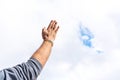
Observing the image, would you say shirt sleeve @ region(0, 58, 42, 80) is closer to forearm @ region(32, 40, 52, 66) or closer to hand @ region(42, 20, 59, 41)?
forearm @ region(32, 40, 52, 66)

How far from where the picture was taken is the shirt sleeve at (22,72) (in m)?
3.95

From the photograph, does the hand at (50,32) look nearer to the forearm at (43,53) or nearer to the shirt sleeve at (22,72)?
the forearm at (43,53)

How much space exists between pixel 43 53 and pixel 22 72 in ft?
1.63

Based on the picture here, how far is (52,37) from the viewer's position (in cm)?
486

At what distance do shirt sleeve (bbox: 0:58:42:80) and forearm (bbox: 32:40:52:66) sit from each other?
0.22m

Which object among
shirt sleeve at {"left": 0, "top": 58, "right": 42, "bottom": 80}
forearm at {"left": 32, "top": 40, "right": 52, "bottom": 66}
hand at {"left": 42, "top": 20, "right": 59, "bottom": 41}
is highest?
hand at {"left": 42, "top": 20, "right": 59, "bottom": 41}

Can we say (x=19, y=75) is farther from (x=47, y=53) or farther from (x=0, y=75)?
(x=47, y=53)

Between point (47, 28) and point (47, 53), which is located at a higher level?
point (47, 28)

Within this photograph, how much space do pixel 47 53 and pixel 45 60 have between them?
0.35 feet

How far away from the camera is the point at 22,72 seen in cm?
398

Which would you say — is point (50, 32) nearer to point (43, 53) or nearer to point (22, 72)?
point (43, 53)

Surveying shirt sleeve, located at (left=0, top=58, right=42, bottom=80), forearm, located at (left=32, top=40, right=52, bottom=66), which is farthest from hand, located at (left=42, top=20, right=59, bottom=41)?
shirt sleeve, located at (left=0, top=58, right=42, bottom=80)

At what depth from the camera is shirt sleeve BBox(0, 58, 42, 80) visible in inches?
156

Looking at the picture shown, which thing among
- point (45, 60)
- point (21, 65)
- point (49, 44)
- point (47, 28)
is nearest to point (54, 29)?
point (47, 28)
